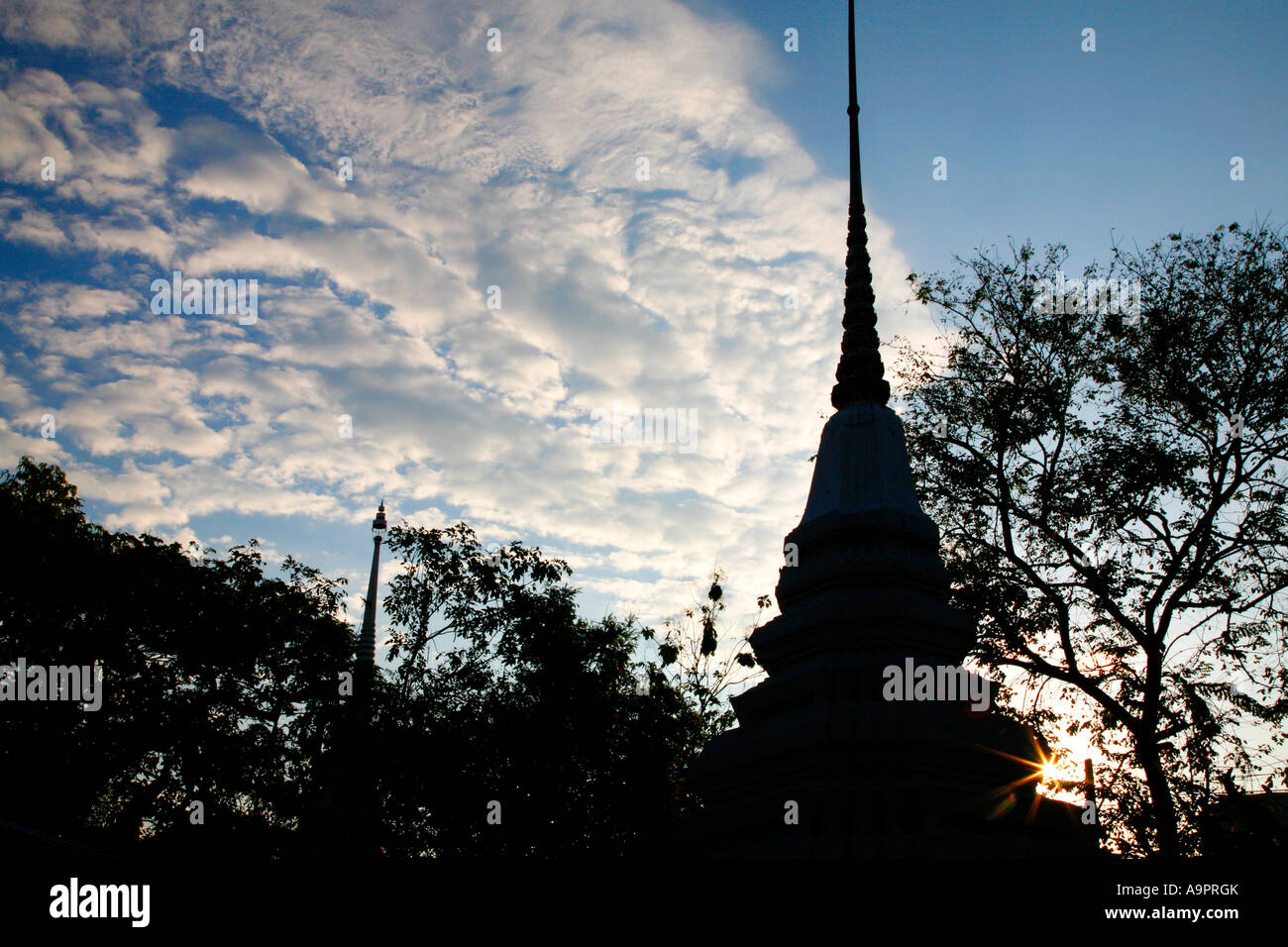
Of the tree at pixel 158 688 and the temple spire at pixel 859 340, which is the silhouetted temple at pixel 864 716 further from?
the tree at pixel 158 688

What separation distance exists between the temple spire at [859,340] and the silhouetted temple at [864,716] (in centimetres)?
2

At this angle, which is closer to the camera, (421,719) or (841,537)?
(841,537)

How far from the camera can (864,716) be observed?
27.6 ft

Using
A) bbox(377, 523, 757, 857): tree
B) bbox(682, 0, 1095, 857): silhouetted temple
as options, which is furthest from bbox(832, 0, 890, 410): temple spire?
bbox(377, 523, 757, 857): tree

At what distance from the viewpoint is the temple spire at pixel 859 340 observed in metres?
11.2

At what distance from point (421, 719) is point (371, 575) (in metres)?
5.71

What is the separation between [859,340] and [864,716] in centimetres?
515

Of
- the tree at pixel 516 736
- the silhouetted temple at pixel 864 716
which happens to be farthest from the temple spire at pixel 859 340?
the tree at pixel 516 736

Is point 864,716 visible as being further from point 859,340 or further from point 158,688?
point 158,688

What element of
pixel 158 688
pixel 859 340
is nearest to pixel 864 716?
pixel 859 340

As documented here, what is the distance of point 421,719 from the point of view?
A: 48.3 feet
